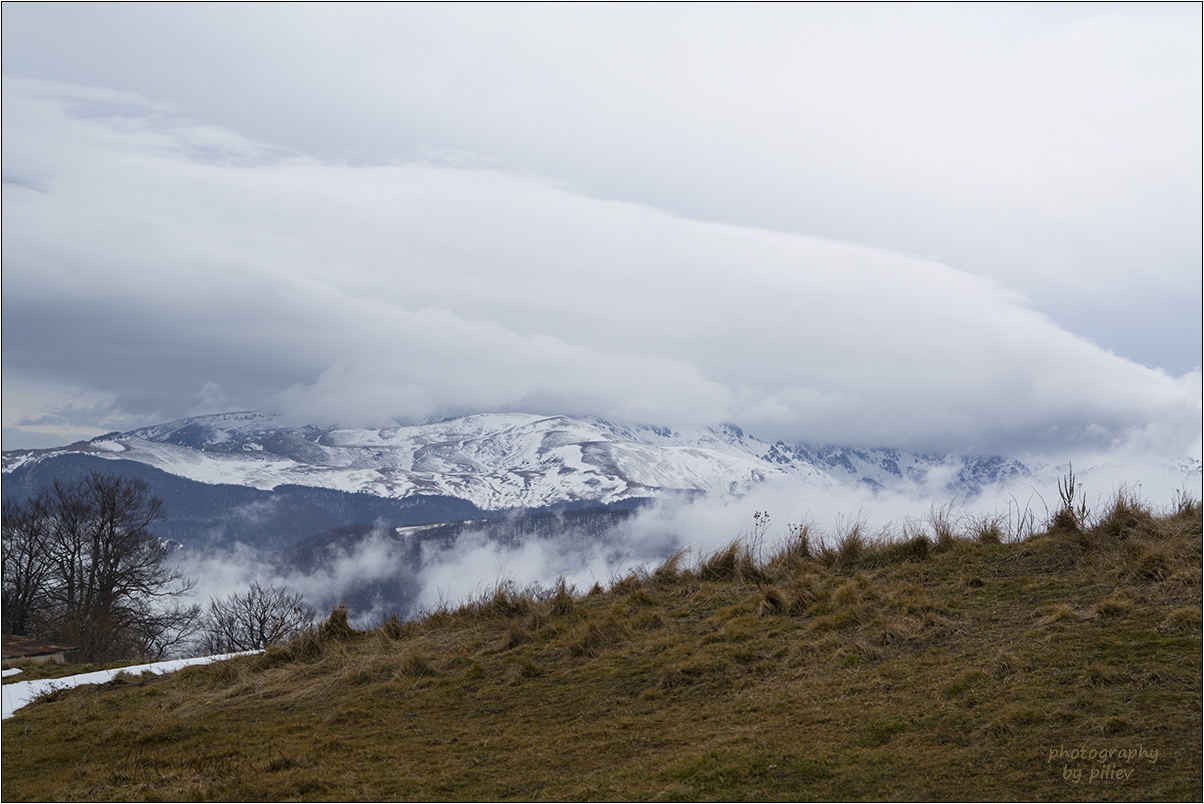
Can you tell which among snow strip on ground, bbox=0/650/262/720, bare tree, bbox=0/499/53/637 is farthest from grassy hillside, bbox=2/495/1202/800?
bare tree, bbox=0/499/53/637

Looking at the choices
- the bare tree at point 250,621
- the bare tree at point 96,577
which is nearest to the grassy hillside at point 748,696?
the bare tree at point 250,621

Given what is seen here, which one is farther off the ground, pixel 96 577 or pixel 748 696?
pixel 748 696

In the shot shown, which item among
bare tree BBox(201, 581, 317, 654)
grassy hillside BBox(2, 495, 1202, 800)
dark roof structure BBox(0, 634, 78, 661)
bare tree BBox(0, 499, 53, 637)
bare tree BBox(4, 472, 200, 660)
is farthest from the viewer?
bare tree BBox(0, 499, 53, 637)

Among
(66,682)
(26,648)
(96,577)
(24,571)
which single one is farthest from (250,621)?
→ (66,682)

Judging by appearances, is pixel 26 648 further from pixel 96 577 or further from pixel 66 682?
pixel 96 577

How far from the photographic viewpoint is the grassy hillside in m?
5.75

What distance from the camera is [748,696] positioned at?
764 cm

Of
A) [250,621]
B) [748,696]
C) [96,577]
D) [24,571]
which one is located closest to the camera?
[748,696]

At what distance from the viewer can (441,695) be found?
9094 millimetres

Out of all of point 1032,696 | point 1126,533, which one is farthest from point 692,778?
point 1126,533

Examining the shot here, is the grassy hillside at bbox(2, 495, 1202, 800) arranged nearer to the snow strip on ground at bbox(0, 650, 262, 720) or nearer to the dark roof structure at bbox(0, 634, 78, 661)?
the snow strip on ground at bbox(0, 650, 262, 720)

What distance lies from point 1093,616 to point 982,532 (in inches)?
176

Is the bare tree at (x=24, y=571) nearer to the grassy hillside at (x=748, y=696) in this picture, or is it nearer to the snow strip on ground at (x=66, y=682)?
the snow strip on ground at (x=66, y=682)

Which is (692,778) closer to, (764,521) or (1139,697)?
(1139,697)
